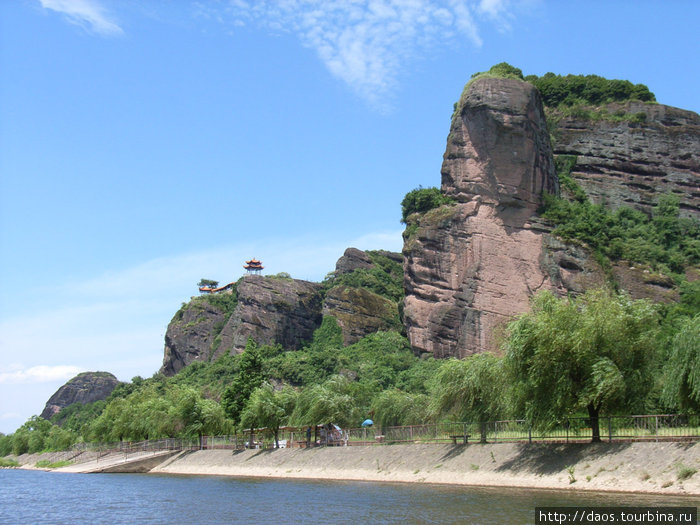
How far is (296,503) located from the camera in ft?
125

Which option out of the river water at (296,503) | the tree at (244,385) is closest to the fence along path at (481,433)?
the tree at (244,385)

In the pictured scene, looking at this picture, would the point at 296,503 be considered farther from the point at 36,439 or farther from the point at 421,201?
the point at 36,439

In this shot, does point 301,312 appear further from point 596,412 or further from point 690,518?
point 690,518

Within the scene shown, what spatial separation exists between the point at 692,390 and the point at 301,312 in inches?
4214

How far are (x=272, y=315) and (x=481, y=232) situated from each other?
50590mm

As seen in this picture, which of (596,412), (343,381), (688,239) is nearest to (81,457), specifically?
(343,381)

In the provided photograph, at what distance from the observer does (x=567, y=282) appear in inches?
3856

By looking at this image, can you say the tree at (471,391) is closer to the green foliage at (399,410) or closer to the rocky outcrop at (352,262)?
the green foliage at (399,410)

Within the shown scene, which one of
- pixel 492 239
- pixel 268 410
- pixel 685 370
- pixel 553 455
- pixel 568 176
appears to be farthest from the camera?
pixel 568 176

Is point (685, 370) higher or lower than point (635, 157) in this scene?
lower

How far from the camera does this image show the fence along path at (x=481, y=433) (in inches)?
1417

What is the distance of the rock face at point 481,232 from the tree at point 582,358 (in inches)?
2181

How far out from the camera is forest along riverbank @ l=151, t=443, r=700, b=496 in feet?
109

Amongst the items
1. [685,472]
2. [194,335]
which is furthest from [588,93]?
[685,472]
